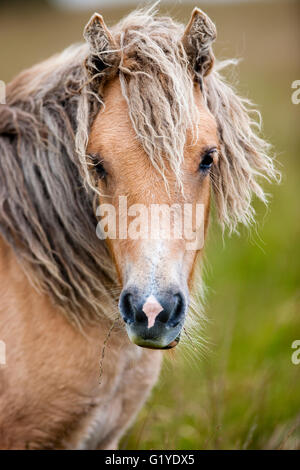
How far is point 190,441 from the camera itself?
13.2ft

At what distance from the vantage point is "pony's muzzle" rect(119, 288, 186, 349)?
6.87 feet

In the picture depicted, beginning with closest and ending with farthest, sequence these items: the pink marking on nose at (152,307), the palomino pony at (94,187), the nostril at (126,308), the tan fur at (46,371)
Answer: the pink marking on nose at (152,307) → the nostril at (126,308) → the palomino pony at (94,187) → the tan fur at (46,371)

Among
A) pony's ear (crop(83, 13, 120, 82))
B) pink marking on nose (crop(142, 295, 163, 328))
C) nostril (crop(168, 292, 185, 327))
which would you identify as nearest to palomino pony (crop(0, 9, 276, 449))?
pony's ear (crop(83, 13, 120, 82))

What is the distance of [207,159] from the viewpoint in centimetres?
256

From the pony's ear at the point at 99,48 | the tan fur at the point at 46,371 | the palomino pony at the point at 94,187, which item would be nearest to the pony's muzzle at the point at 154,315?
the palomino pony at the point at 94,187

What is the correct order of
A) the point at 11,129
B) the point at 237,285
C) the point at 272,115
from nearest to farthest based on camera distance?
the point at 11,129, the point at 237,285, the point at 272,115

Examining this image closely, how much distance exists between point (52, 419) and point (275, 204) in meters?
8.11

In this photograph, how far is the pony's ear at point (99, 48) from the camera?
2.55 m

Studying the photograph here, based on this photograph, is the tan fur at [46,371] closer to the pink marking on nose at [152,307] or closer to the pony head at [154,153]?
the pony head at [154,153]

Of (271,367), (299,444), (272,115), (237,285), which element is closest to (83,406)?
(299,444)

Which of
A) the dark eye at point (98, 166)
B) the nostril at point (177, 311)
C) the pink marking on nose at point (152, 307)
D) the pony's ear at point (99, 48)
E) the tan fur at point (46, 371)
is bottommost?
the tan fur at point (46, 371)

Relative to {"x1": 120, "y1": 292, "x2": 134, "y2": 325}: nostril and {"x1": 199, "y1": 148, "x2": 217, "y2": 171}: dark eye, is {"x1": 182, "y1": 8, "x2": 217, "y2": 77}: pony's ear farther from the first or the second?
{"x1": 120, "y1": 292, "x2": 134, "y2": 325}: nostril

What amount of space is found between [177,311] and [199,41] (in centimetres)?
139

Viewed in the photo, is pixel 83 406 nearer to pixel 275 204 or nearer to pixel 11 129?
pixel 11 129
